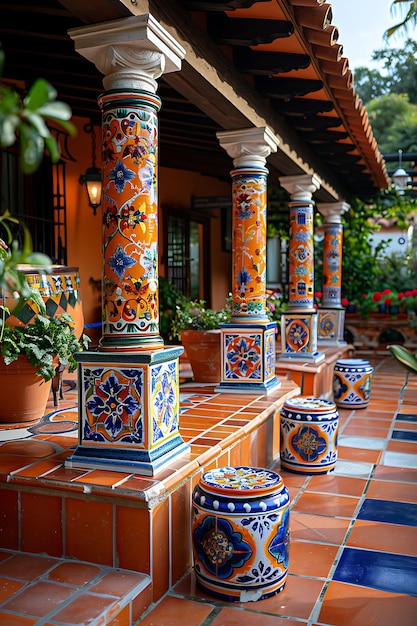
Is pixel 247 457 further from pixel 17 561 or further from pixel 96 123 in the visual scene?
pixel 96 123

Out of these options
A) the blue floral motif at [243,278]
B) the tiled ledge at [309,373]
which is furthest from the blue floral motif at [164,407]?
the tiled ledge at [309,373]

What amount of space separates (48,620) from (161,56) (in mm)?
2280

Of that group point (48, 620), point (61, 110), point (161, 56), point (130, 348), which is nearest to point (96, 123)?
point (161, 56)

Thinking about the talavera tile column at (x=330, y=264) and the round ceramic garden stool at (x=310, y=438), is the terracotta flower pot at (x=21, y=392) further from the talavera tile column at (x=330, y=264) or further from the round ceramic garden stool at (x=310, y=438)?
the talavera tile column at (x=330, y=264)

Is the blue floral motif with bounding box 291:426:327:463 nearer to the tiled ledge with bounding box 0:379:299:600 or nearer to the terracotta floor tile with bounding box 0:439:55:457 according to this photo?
the tiled ledge with bounding box 0:379:299:600

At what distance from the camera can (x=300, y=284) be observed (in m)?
6.74

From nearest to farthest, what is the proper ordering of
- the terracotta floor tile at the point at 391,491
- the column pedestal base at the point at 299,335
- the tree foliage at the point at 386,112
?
the terracotta floor tile at the point at 391,491, the column pedestal base at the point at 299,335, the tree foliage at the point at 386,112

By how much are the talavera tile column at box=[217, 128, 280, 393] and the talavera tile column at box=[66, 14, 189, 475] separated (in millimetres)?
1946

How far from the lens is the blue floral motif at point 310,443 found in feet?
13.3

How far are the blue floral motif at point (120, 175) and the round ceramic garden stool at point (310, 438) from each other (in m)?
2.13

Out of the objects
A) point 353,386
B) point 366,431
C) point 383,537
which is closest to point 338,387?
point 353,386

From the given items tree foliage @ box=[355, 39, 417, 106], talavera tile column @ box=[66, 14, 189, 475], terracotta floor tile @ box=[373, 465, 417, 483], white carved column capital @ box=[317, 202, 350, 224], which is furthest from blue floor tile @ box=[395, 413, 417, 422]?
tree foliage @ box=[355, 39, 417, 106]

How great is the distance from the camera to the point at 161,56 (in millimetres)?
2689

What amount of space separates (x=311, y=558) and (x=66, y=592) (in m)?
1.20
